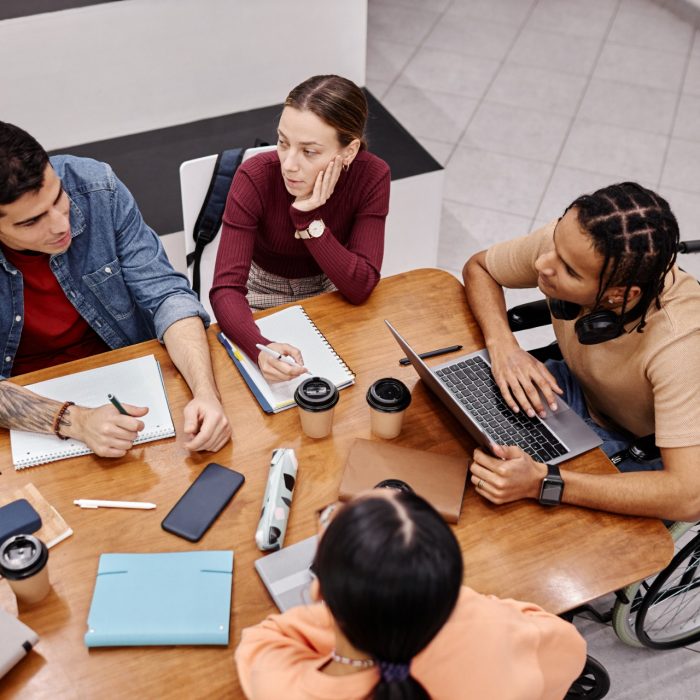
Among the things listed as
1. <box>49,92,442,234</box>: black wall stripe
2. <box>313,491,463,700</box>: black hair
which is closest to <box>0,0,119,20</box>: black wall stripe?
<box>49,92,442,234</box>: black wall stripe

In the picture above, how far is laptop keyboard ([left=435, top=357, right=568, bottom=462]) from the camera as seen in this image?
151 cm

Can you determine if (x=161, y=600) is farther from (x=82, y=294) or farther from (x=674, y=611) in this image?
(x=674, y=611)

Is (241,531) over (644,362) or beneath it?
beneath

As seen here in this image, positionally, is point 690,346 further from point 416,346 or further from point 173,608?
point 173,608

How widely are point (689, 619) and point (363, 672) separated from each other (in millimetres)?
1390

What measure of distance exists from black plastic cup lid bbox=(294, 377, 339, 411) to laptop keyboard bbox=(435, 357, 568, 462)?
10.9 inches

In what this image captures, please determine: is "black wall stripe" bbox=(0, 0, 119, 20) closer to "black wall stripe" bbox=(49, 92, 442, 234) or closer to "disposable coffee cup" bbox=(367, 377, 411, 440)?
"black wall stripe" bbox=(49, 92, 442, 234)

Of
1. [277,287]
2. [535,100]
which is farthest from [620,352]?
[535,100]

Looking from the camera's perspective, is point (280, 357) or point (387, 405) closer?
point (387, 405)

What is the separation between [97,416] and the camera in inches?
56.4

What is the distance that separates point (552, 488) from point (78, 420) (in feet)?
2.96

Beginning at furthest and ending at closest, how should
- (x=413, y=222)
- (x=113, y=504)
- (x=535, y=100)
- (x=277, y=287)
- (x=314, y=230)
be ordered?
(x=535, y=100) < (x=413, y=222) < (x=277, y=287) < (x=314, y=230) < (x=113, y=504)

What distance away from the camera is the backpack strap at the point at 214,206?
6.70 feet

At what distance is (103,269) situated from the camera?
5.90 feet
